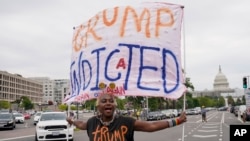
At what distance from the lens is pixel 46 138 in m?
18.1

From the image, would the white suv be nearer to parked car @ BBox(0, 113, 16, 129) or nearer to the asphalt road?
the asphalt road

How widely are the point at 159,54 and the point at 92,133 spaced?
5.47 feet

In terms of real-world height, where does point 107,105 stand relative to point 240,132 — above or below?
above

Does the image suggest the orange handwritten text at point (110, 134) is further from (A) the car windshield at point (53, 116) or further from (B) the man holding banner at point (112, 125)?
(A) the car windshield at point (53, 116)

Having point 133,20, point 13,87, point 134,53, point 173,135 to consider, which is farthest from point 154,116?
point 13,87

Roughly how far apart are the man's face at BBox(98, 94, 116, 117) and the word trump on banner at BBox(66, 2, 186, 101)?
2.39ft

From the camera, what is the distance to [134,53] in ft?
20.1

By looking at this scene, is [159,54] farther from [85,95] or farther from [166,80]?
[85,95]

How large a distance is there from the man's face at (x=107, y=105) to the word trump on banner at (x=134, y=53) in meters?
0.73

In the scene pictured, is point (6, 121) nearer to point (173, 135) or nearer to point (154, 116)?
point (173, 135)

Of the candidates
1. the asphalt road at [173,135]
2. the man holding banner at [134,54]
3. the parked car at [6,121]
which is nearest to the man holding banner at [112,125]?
the man holding banner at [134,54]

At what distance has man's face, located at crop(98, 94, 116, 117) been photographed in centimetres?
492

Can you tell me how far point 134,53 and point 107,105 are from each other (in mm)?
1405

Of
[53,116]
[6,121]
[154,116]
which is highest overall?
[53,116]
